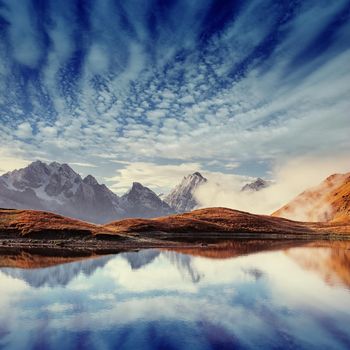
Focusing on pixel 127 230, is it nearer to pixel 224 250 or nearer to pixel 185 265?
pixel 224 250

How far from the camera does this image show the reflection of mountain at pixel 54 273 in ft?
138

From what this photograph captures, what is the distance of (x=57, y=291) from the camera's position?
37781 mm

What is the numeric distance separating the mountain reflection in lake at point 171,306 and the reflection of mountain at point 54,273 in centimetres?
11

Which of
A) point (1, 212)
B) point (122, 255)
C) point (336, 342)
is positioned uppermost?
point (1, 212)

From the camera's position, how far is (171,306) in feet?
108

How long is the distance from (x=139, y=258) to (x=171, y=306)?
34.1 meters

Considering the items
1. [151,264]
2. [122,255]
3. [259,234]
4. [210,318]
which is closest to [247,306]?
[210,318]

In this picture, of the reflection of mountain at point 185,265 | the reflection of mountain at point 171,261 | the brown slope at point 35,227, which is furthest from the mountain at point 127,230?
the reflection of mountain at point 185,265

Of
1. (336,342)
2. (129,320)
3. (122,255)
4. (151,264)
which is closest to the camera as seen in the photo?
(336,342)

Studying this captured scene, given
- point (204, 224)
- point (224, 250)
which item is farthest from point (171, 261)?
point (204, 224)

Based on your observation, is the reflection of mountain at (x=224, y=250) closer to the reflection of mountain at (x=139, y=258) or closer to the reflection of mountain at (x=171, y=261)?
the reflection of mountain at (x=171, y=261)

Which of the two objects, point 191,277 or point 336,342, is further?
point 191,277

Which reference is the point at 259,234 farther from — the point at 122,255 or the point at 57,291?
the point at 57,291

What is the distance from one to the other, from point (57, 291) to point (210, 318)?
1632cm
